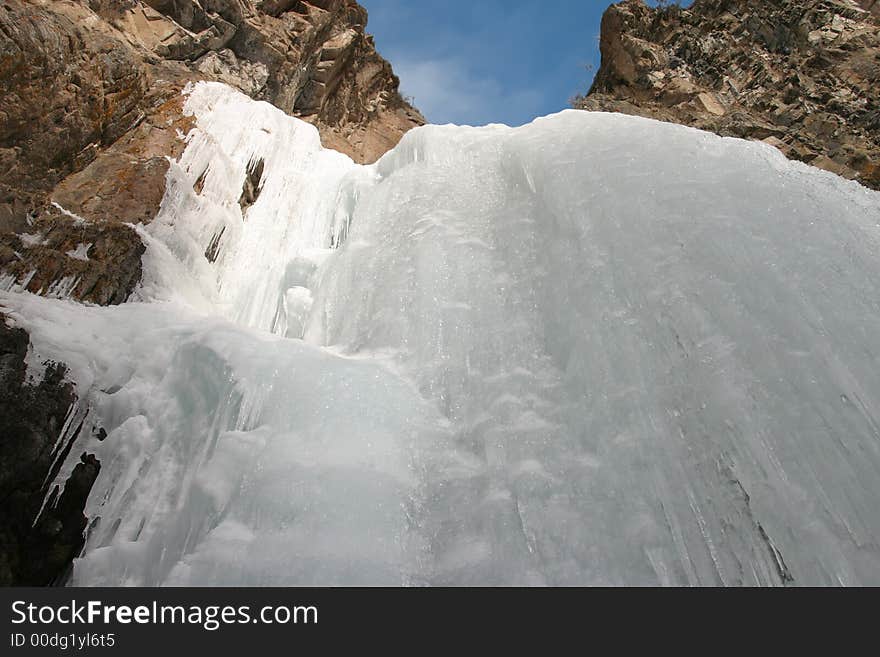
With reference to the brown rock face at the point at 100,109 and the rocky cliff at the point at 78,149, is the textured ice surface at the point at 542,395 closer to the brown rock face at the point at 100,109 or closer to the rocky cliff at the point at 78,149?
the rocky cliff at the point at 78,149

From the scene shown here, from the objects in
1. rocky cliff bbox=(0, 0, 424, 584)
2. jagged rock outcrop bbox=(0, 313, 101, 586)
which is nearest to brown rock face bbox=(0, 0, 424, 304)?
rocky cliff bbox=(0, 0, 424, 584)

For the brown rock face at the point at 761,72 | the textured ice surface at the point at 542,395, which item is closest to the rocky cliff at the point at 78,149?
the textured ice surface at the point at 542,395

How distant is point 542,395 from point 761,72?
13082mm

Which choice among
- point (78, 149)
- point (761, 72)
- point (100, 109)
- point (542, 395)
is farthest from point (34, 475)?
point (761, 72)

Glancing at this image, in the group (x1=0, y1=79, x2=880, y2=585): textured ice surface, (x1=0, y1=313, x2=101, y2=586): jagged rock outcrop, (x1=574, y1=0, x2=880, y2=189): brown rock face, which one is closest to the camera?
(x1=0, y1=79, x2=880, y2=585): textured ice surface

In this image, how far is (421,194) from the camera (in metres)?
7.04

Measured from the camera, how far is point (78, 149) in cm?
702

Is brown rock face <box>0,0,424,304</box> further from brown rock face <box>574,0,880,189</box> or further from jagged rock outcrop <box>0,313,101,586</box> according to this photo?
brown rock face <box>574,0,880,189</box>

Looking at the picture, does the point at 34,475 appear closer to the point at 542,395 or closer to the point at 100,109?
the point at 542,395

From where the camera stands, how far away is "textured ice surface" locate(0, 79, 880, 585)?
124 inches

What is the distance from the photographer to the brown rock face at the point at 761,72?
11562mm

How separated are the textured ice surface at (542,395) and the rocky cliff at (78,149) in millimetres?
293

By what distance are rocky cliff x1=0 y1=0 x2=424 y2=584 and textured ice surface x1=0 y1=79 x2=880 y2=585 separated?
293mm
